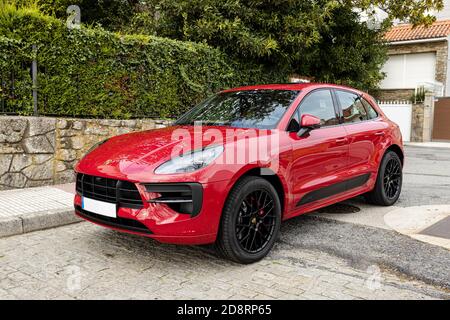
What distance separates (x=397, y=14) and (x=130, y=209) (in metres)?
10.8

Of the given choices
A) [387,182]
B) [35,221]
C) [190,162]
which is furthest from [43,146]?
[387,182]

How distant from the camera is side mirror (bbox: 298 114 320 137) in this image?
4078 millimetres

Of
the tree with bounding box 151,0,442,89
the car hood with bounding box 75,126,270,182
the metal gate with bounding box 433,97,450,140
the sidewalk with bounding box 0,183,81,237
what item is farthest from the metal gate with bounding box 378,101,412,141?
the car hood with bounding box 75,126,270,182

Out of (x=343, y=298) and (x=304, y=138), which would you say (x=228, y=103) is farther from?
(x=343, y=298)

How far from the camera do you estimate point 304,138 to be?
4246 millimetres

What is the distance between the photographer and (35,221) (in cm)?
476

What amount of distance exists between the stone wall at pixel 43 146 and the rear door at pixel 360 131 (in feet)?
13.0

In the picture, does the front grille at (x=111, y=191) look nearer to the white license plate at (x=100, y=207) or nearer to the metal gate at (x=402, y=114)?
the white license plate at (x=100, y=207)

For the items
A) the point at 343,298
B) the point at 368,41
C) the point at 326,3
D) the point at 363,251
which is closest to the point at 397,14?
the point at 368,41

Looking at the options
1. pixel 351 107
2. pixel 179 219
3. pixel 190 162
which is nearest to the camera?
pixel 179 219

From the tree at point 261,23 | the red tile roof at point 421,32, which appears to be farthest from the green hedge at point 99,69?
the red tile roof at point 421,32

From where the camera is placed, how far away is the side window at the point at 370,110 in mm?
5640

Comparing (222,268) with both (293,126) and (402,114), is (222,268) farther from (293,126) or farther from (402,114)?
(402,114)

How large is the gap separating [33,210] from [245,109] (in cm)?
273
